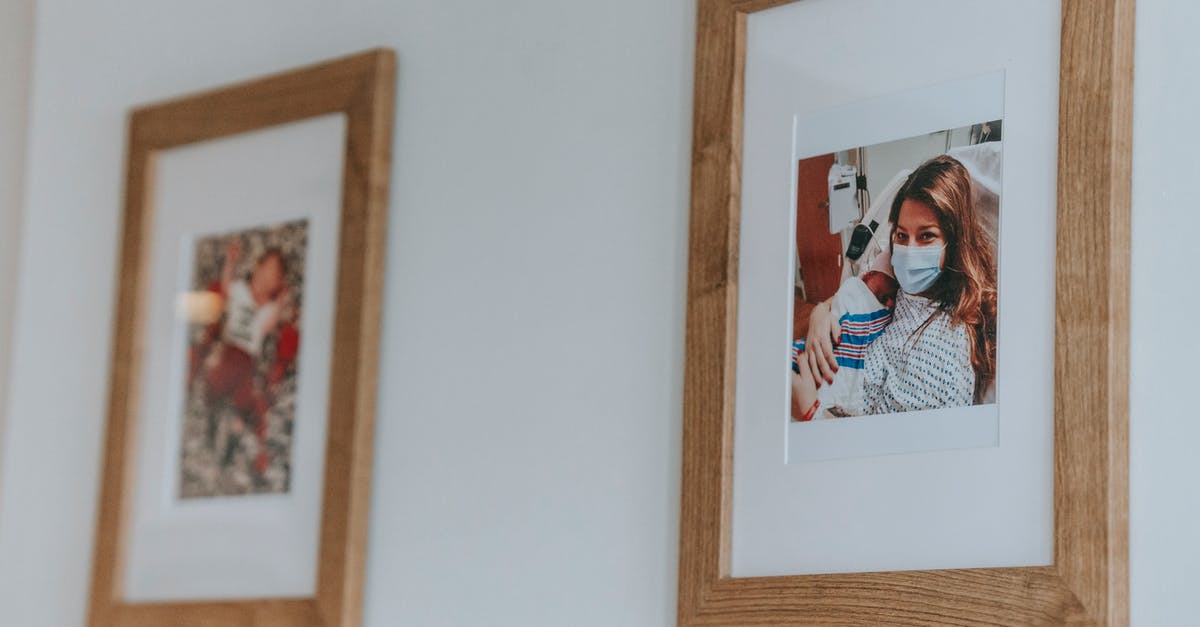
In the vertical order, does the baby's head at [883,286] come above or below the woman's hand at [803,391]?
above

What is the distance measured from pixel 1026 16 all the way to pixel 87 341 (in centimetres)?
124

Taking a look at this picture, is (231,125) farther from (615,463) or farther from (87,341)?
(615,463)

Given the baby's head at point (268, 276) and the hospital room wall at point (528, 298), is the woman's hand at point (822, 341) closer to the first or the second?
the hospital room wall at point (528, 298)

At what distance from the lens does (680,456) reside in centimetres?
147

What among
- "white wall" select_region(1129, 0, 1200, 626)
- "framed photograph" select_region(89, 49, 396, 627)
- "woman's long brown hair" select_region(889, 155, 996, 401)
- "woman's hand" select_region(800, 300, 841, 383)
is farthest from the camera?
"framed photograph" select_region(89, 49, 396, 627)

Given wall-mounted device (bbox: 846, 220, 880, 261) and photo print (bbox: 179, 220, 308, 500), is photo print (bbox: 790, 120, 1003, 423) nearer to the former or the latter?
wall-mounted device (bbox: 846, 220, 880, 261)

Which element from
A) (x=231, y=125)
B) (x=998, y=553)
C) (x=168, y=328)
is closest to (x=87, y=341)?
(x=168, y=328)

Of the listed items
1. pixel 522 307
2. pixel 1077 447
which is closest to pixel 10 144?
pixel 522 307

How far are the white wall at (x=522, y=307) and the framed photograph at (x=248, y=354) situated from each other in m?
0.04

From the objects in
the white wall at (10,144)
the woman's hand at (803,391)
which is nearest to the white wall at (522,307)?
the woman's hand at (803,391)

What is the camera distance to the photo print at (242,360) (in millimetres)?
1803

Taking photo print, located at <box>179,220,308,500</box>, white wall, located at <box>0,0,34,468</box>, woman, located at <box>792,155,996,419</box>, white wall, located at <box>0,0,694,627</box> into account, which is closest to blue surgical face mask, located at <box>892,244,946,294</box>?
woman, located at <box>792,155,996,419</box>

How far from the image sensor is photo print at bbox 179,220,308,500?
5.91 ft

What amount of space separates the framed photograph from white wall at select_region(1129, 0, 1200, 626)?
0.82m
